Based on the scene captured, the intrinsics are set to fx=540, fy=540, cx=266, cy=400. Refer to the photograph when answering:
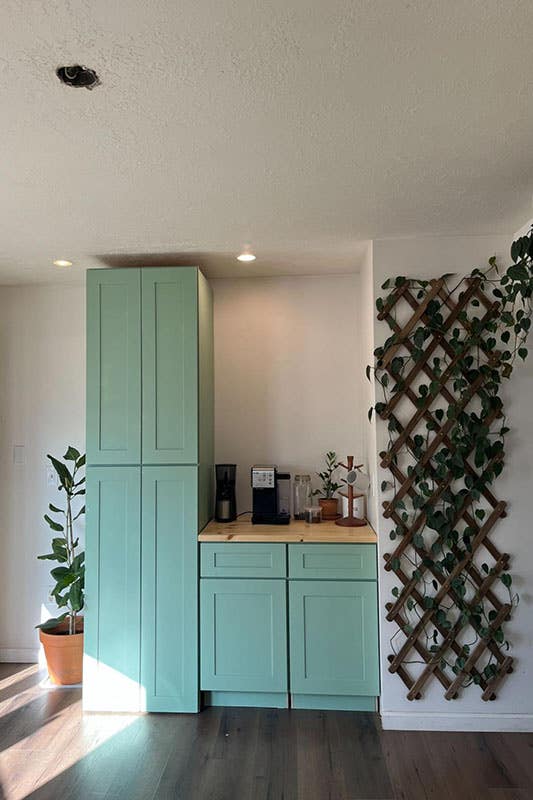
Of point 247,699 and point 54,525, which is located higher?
point 54,525

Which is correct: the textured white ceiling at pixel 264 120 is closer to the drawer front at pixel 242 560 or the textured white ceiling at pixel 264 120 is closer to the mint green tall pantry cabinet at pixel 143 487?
the mint green tall pantry cabinet at pixel 143 487

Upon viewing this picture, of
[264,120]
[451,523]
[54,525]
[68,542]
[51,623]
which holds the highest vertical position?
[264,120]

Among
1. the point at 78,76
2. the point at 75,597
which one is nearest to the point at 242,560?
the point at 75,597

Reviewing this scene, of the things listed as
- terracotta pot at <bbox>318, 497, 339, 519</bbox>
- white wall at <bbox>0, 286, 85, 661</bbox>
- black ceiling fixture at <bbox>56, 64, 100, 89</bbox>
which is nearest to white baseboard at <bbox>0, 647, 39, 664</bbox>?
white wall at <bbox>0, 286, 85, 661</bbox>

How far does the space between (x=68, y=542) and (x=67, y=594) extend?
34cm

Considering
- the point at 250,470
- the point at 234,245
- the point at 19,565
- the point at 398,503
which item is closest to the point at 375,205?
the point at 234,245

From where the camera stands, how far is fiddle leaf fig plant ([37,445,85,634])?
303 centimetres

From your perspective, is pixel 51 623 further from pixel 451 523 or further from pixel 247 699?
pixel 451 523

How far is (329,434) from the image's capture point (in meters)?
3.29

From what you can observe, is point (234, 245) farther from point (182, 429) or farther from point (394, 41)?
point (394, 41)

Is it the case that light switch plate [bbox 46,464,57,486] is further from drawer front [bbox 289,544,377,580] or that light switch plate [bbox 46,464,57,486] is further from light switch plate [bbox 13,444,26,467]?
drawer front [bbox 289,544,377,580]

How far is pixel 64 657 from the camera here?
9.92 ft

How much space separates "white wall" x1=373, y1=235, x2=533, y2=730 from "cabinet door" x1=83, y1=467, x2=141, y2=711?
1239 mm

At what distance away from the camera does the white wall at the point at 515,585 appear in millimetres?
2535
